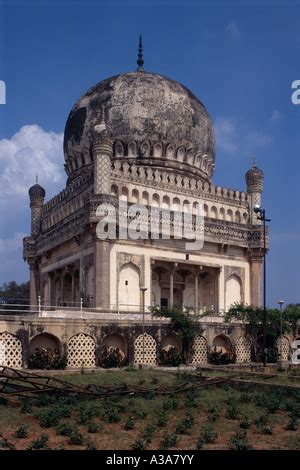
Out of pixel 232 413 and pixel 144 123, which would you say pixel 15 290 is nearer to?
pixel 144 123

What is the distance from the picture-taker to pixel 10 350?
21.9 meters

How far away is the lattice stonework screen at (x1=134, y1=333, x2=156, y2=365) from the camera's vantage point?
81.0 ft

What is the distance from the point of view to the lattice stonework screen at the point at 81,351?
910 inches

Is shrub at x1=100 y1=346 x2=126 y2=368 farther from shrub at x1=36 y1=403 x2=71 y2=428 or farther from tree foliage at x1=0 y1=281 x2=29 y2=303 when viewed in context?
tree foliage at x1=0 y1=281 x2=29 y2=303

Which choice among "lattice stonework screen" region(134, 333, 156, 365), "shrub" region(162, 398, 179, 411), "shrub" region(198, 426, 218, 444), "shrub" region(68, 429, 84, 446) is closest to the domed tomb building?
"lattice stonework screen" region(134, 333, 156, 365)

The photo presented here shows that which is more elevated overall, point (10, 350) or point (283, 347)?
point (10, 350)

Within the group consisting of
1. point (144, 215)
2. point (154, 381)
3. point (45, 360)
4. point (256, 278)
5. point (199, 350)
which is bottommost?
point (199, 350)

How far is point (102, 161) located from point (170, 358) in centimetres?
1048

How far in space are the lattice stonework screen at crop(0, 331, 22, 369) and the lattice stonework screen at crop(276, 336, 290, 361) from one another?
43.5 ft

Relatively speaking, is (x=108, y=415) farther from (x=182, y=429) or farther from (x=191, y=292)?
(x=191, y=292)

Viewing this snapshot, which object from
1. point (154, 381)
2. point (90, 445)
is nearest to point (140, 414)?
point (90, 445)

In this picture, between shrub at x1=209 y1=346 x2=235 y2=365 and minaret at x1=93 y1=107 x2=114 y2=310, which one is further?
minaret at x1=93 y1=107 x2=114 y2=310
